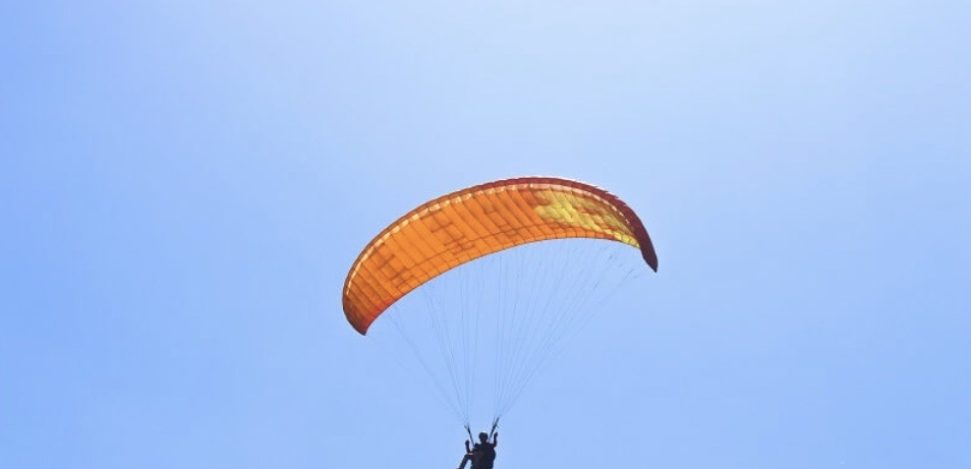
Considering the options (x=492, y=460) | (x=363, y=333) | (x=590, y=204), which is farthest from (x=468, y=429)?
(x=590, y=204)

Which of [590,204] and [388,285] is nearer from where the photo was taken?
[590,204]

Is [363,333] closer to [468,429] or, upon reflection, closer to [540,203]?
[468,429]

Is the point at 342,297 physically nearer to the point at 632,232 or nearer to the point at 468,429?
the point at 468,429

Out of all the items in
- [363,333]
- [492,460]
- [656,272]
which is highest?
[363,333]

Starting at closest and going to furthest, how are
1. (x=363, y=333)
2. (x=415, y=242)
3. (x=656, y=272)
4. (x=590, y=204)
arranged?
(x=656, y=272)
(x=590, y=204)
(x=415, y=242)
(x=363, y=333)

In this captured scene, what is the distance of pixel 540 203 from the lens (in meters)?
21.0

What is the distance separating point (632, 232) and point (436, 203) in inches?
166

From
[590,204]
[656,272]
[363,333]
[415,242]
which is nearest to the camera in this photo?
[656,272]

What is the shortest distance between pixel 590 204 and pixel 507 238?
8.85 ft

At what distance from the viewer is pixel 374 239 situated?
872 inches

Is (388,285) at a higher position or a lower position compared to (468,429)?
higher

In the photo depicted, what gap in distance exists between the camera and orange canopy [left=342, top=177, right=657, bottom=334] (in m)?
20.6

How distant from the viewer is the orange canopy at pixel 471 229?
810 inches

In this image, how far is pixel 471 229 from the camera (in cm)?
2194
